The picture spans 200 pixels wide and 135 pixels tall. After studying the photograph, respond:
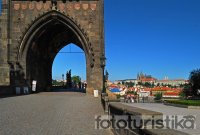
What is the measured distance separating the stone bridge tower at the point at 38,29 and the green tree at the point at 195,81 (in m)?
34.2

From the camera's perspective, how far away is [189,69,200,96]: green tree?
64.8 meters

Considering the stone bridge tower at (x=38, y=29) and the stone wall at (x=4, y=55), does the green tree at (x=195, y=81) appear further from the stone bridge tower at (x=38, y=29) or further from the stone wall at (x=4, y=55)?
the stone wall at (x=4, y=55)

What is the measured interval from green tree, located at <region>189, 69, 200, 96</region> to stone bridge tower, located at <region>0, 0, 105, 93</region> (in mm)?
34171

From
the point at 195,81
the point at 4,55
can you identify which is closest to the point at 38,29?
the point at 4,55

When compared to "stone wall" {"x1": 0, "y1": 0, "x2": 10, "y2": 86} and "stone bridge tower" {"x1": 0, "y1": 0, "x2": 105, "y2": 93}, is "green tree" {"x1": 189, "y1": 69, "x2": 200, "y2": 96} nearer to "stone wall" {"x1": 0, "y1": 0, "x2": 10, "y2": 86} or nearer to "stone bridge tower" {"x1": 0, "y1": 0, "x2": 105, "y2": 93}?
"stone bridge tower" {"x1": 0, "y1": 0, "x2": 105, "y2": 93}

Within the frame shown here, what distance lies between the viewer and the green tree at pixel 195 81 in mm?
64812

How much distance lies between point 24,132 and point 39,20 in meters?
26.3

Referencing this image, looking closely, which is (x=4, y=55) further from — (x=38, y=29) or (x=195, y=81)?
(x=195, y=81)

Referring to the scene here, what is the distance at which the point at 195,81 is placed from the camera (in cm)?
6506

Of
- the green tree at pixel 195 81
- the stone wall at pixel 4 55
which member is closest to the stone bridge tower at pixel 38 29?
the stone wall at pixel 4 55

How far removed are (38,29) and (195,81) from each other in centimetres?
3825

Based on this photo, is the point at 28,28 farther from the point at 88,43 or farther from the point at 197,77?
the point at 197,77

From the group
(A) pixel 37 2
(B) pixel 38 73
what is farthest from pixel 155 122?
(B) pixel 38 73

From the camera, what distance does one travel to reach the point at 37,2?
36.2m
